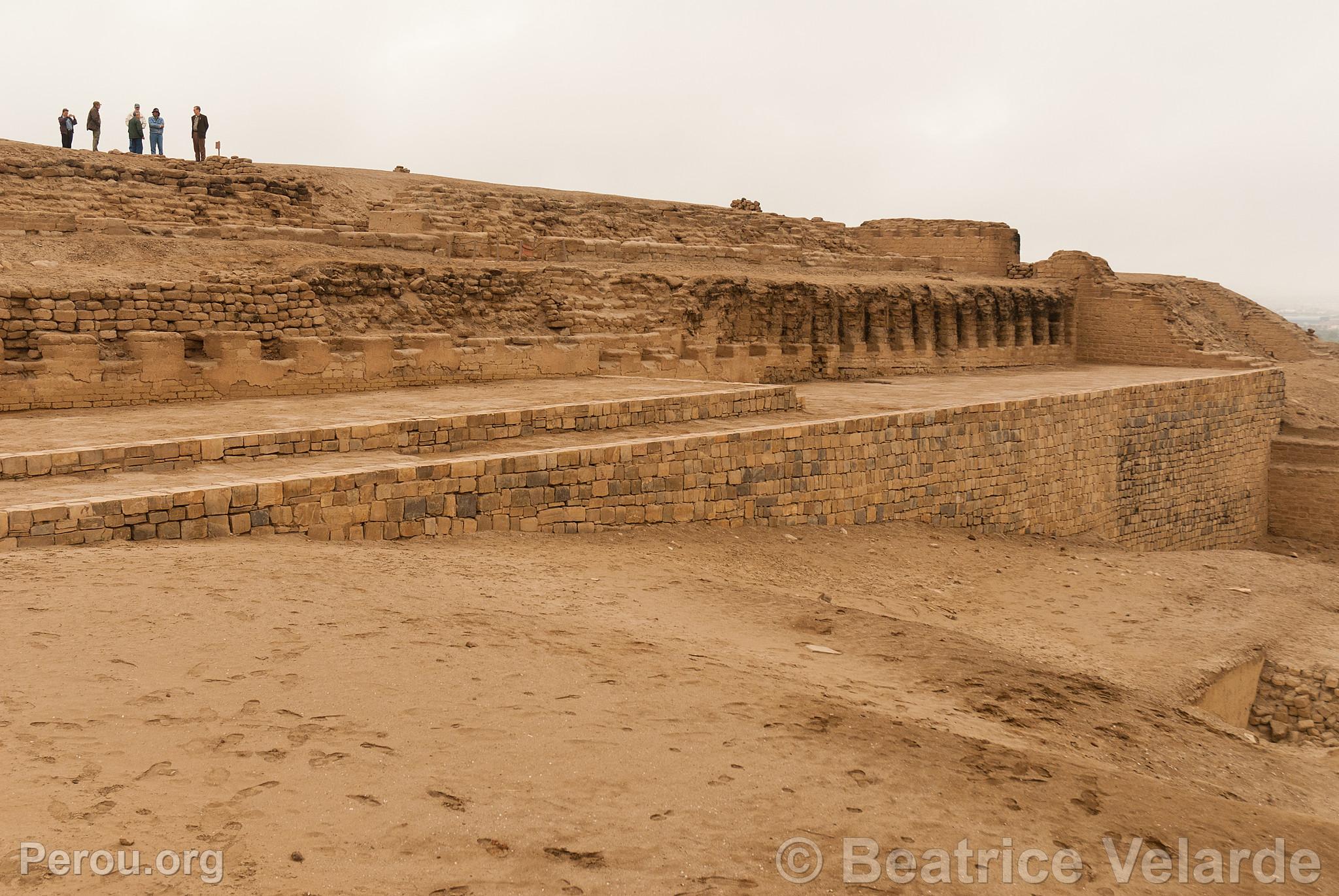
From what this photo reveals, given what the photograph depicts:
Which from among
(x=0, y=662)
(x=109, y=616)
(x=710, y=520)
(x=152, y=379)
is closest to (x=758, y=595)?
(x=710, y=520)

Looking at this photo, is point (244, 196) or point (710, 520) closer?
point (710, 520)

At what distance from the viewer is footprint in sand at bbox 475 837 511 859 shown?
3.65 m

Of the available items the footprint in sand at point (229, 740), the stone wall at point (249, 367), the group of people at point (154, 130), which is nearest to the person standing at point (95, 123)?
the group of people at point (154, 130)

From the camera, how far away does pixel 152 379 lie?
33.6 ft

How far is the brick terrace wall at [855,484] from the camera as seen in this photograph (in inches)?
269

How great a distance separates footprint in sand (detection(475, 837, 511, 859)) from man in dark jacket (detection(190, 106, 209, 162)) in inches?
579

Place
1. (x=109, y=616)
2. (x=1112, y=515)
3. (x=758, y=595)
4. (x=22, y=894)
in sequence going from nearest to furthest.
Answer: (x=22, y=894) < (x=109, y=616) < (x=758, y=595) < (x=1112, y=515)

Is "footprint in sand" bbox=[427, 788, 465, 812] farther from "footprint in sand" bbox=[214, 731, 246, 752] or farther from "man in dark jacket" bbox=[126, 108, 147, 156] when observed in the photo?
"man in dark jacket" bbox=[126, 108, 147, 156]

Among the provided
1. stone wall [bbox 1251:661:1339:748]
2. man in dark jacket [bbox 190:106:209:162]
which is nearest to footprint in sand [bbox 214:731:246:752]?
stone wall [bbox 1251:661:1339:748]

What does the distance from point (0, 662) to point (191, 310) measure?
6927 millimetres

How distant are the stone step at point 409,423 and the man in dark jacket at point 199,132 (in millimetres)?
7180

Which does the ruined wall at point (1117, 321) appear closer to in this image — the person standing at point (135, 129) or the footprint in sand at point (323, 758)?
the person standing at point (135, 129)

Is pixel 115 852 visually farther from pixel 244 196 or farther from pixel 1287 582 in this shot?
pixel 244 196

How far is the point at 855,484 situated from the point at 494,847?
7321 mm
